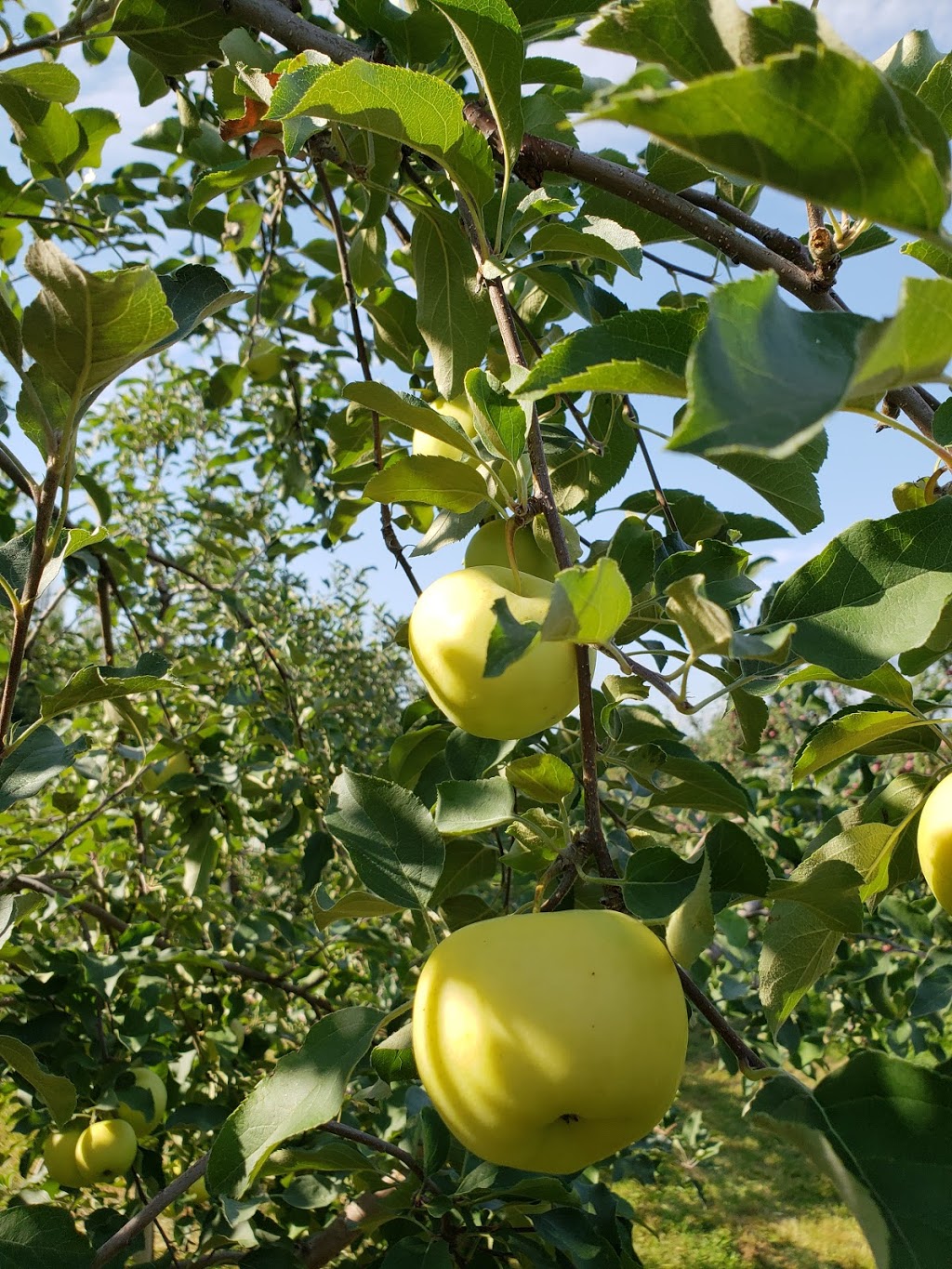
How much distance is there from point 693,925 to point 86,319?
0.56 metres

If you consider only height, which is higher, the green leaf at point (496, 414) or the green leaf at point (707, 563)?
the green leaf at point (496, 414)

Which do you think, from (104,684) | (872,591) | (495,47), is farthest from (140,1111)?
(495,47)

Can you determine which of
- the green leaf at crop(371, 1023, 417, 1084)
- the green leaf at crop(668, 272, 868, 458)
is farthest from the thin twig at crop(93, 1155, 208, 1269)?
the green leaf at crop(668, 272, 868, 458)

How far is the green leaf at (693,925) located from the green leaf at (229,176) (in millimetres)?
912

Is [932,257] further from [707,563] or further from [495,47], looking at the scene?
[495,47]

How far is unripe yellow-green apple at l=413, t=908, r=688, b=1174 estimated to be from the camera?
584 mm

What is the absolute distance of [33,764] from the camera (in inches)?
39.2

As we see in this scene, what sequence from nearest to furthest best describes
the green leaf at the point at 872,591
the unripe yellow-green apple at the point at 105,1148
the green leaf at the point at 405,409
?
the green leaf at the point at 872,591, the green leaf at the point at 405,409, the unripe yellow-green apple at the point at 105,1148

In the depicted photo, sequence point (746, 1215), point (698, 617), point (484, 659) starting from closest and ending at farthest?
1. point (698, 617)
2. point (484, 659)
3. point (746, 1215)

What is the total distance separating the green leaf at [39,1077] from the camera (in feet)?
3.08

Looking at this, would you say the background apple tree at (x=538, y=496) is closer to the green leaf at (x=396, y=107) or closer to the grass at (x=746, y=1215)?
the green leaf at (x=396, y=107)

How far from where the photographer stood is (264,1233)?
1.42 meters

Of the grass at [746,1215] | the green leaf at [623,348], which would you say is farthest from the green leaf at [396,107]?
the grass at [746,1215]

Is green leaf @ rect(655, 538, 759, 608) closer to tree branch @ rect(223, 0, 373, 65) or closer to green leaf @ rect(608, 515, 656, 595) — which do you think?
green leaf @ rect(608, 515, 656, 595)
